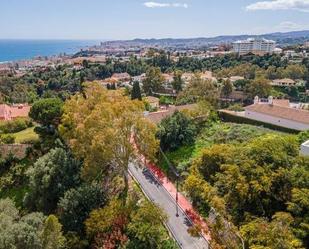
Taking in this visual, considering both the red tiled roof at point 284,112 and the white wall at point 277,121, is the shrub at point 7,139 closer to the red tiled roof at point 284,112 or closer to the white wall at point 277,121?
the white wall at point 277,121

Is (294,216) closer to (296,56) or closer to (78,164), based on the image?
(78,164)

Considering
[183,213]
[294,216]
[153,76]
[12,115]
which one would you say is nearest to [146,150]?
[183,213]

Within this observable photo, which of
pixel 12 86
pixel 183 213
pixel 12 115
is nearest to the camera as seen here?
pixel 183 213

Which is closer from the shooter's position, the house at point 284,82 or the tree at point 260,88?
the tree at point 260,88

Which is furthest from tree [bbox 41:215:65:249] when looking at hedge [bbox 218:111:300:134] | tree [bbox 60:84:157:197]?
hedge [bbox 218:111:300:134]

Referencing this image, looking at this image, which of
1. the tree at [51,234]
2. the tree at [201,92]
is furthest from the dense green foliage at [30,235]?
the tree at [201,92]
